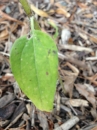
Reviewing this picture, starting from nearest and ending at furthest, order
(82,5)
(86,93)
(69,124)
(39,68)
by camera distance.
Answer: (39,68) < (69,124) < (86,93) < (82,5)

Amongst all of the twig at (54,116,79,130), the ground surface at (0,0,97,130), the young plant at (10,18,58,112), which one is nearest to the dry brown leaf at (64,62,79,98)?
the ground surface at (0,0,97,130)

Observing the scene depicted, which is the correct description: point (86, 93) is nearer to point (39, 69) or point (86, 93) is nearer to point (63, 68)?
point (63, 68)

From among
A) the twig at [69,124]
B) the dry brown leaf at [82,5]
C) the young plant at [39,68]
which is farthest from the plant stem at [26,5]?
the dry brown leaf at [82,5]

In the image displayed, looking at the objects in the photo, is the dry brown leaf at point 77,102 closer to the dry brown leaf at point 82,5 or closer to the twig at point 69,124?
the twig at point 69,124

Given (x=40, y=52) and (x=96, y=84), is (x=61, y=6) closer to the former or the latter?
(x=96, y=84)

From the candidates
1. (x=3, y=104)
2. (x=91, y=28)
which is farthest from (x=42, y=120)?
(x=91, y=28)

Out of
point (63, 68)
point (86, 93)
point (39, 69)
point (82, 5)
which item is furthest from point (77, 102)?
point (82, 5)

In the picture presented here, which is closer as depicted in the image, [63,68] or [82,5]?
[63,68]

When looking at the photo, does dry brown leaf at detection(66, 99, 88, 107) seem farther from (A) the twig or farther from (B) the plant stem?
(B) the plant stem

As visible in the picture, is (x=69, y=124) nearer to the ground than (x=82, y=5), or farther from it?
nearer to the ground

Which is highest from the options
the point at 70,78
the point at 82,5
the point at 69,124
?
the point at 82,5
